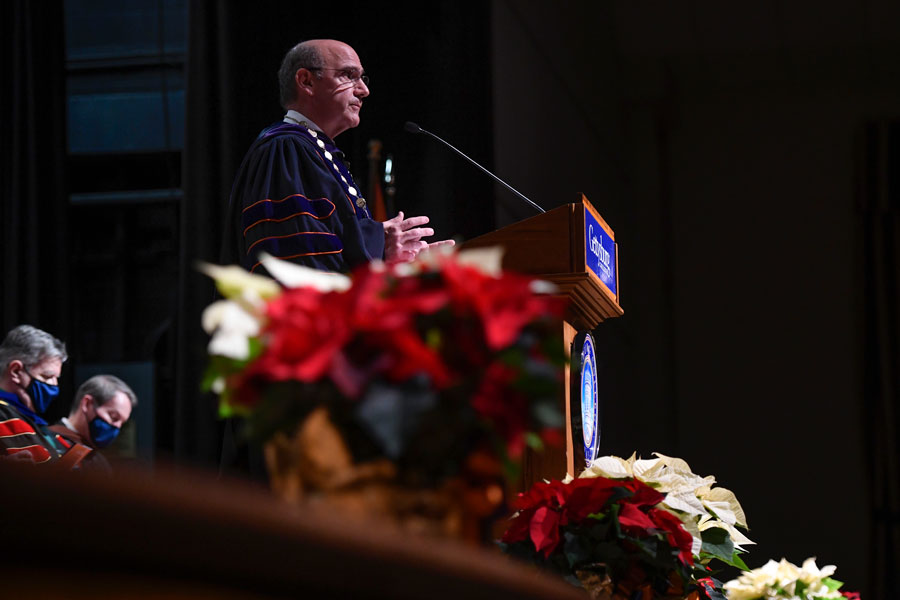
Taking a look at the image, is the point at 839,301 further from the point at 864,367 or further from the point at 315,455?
Answer: the point at 315,455

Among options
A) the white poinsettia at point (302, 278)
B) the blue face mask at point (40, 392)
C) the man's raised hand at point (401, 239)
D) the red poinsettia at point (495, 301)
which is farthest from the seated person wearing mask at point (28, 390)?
the red poinsettia at point (495, 301)


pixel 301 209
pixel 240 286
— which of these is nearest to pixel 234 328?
pixel 240 286

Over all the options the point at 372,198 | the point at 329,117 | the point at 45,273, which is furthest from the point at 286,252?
the point at 45,273

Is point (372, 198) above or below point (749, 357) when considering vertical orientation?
above

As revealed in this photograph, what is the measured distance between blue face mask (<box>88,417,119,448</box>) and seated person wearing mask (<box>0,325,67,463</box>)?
227 mm

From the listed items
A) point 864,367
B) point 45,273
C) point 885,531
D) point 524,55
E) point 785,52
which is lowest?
point 885,531

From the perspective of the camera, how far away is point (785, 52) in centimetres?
779

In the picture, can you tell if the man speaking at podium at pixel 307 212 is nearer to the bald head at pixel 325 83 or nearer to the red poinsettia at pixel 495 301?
the bald head at pixel 325 83

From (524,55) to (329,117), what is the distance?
132 inches

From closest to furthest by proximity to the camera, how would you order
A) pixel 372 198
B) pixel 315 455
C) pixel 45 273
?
pixel 315 455
pixel 372 198
pixel 45 273

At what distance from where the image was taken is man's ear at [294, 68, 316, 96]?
2.38 metres

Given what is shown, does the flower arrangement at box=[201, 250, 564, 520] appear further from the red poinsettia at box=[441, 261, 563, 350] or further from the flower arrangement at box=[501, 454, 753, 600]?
the flower arrangement at box=[501, 454, 753, 600]

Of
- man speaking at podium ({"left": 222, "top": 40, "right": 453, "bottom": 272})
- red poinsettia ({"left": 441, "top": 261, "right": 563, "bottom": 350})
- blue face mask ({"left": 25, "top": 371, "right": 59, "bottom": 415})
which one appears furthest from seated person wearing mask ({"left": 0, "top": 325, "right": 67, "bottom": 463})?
red poinsettia ({"left": 441, "top": 261, "right": 563, "bottom": 350})

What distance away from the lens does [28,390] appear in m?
3.75
